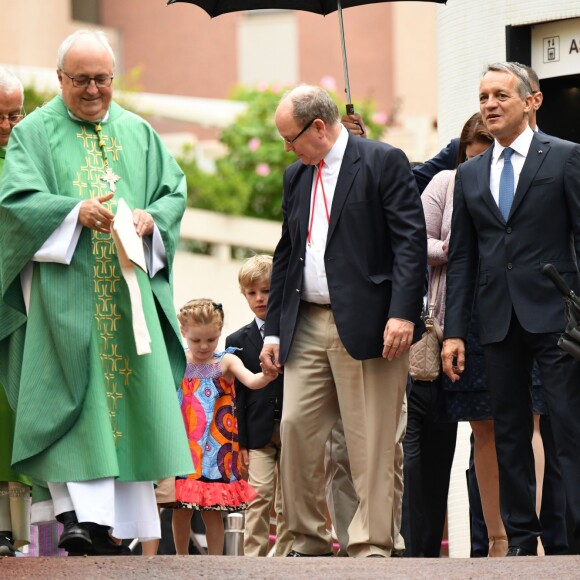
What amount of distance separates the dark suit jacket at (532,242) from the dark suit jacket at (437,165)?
130 centimetres

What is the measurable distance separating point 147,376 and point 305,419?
743 mm

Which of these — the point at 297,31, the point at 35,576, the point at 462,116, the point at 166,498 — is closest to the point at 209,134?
the point at 297,31

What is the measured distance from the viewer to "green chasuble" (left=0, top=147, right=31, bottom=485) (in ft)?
27.5

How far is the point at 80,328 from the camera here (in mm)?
8055

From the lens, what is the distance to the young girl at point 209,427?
949 cm

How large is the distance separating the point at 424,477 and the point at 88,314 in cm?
224

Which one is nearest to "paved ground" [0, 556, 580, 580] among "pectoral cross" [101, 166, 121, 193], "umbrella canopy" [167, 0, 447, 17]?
"pectoral cross" [101, 166, 121, 193]

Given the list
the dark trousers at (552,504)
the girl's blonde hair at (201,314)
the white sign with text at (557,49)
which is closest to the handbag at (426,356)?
the dark trousers at (552,504)

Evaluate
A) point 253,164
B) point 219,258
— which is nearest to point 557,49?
point 219,258

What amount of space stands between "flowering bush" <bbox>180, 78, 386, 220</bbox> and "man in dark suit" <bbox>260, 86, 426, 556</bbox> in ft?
52.2

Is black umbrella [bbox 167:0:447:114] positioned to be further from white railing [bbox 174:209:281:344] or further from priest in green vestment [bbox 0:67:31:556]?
white railing [bbox 174:209:281:344]

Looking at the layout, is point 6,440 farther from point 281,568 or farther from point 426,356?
point 426,356

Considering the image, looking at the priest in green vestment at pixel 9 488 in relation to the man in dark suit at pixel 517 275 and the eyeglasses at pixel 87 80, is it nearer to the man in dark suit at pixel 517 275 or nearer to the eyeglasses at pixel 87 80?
the eyeglasses at pixel 87 80

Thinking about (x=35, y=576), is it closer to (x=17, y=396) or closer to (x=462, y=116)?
(x=17, y=396)
